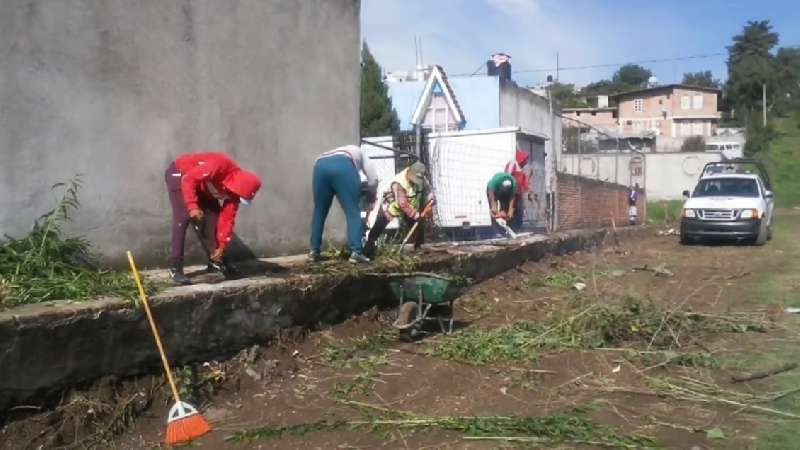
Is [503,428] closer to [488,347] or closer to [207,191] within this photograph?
A: [488,347]

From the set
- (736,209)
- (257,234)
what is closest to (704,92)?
(736,209)

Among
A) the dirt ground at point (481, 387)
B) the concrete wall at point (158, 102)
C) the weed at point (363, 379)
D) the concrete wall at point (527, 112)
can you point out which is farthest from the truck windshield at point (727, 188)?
the weed at point (363, 379)

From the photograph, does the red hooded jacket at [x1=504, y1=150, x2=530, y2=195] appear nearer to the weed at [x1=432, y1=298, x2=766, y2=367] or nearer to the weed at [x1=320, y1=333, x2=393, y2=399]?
the weed at [x1=432, y1=298, x2=766, y2=367]

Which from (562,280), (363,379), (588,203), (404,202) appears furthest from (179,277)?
(588,203)

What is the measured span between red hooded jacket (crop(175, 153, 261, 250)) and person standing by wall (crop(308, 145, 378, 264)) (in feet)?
4.92

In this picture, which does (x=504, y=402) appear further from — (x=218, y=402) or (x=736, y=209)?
(x=736, y=209)

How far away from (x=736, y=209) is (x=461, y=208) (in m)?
6.65

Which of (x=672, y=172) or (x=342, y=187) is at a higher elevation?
(x=672, y=172)

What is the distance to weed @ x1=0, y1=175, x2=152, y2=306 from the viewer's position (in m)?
5.17

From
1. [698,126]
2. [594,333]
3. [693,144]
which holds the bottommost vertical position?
[594,333]

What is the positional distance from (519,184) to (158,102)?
820 centimetres

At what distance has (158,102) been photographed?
6.95 meters

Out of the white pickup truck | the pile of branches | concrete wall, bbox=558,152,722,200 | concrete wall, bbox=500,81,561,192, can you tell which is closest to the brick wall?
the white pickup truck

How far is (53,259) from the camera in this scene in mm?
5734
